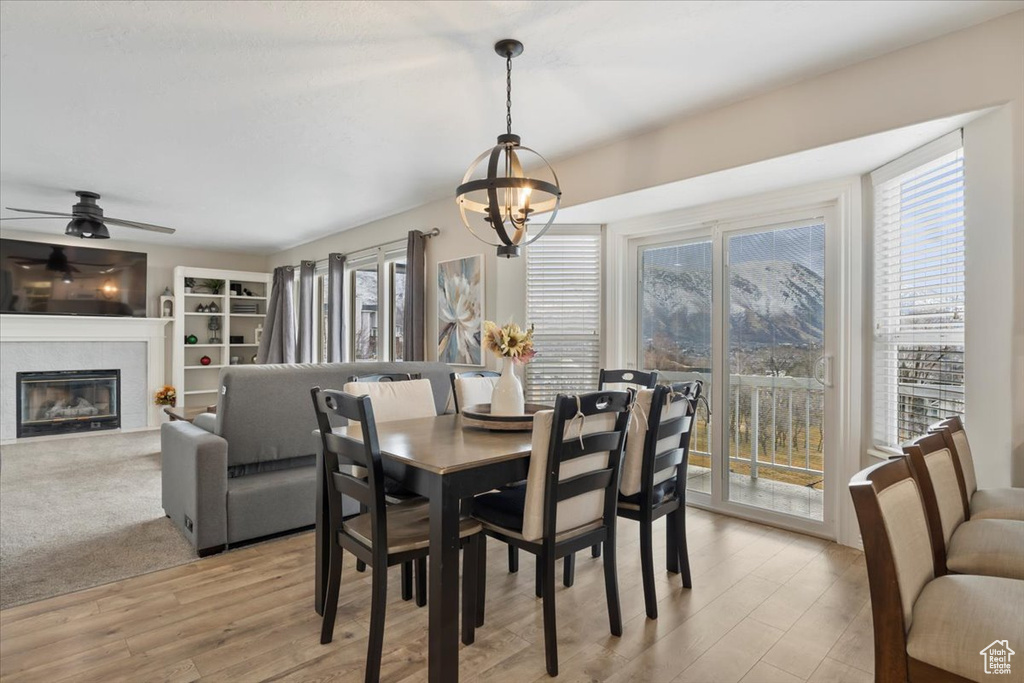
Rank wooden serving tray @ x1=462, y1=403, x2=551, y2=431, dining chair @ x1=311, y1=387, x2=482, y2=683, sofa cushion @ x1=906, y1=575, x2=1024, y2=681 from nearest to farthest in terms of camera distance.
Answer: sofa cushion @ x1=906, y1=575, x2=1024, y2=681
dining chair @ x1=311, y1=387, x2=482, y2=683
wooden serving tray @ x1=462, y1=403, x2=551, y2=431

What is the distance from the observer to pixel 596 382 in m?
4.26

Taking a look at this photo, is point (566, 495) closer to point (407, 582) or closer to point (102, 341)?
point (407, 582)

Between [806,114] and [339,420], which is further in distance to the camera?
[339,420]

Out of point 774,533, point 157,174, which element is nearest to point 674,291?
point 774,533

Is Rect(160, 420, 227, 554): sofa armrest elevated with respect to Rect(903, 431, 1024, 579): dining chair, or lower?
lower

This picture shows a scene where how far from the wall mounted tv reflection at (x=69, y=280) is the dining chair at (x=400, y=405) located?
587 centimetres

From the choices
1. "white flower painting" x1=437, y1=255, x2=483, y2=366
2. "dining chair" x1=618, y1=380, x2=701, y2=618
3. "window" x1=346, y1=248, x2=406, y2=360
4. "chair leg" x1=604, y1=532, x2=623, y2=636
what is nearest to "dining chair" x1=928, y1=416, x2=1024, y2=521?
"dining chair" x1=618, y1=380, x2=701, y2=618

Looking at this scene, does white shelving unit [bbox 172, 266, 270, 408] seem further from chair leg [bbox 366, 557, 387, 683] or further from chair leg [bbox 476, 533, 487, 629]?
chair leg [bbox 366, 557, 387, 683]

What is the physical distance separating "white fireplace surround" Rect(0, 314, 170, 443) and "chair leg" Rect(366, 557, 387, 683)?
6.77m

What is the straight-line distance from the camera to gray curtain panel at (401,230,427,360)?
5047 mm

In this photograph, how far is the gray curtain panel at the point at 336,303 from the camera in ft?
20.4

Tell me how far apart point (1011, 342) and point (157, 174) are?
5.50 m

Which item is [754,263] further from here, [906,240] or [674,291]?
[906,240]

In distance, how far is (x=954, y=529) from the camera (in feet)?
5.31
